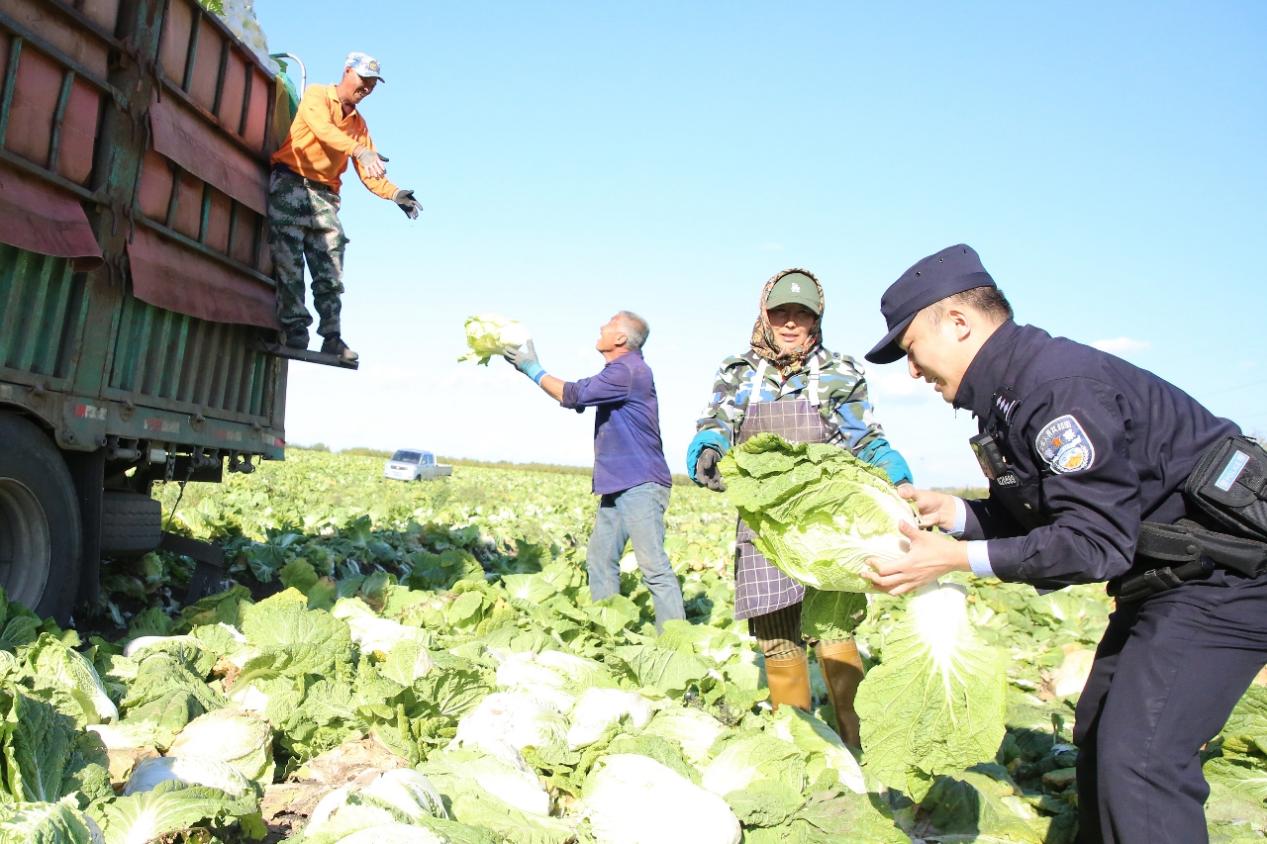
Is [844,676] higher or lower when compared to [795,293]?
lower

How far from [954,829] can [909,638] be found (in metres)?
1.18

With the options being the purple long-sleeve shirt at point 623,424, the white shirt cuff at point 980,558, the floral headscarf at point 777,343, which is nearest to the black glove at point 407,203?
the purple long-sleeve shirt at point 623,424

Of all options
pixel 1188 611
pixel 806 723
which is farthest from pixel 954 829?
pixel 1188 611

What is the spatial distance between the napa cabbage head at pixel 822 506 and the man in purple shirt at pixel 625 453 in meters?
3.14

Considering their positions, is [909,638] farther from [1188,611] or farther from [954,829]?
[954,829]

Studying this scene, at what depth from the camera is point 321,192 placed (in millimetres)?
6348

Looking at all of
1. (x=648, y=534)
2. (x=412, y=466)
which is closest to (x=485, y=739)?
(x=648, y=534)

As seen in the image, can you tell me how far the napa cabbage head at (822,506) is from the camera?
3.16 m

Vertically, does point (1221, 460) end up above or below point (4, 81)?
below

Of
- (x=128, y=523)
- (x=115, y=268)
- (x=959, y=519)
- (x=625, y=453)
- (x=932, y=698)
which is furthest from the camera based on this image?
(x=625, y=453)

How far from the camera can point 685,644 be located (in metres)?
5.80

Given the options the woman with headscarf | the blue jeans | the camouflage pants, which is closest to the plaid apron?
the woman with headscarf

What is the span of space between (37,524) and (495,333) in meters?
3.05

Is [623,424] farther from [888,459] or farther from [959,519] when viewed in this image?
[959,519]
